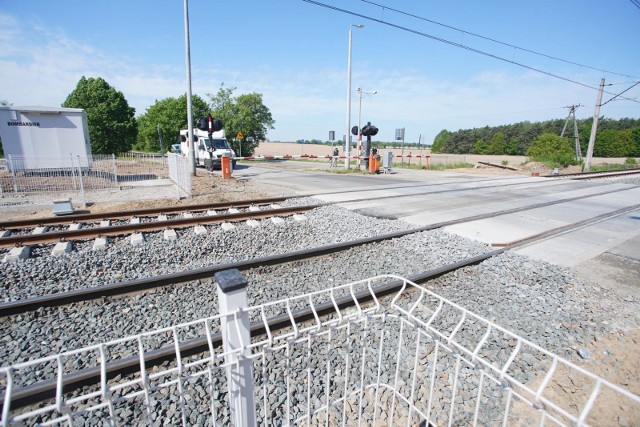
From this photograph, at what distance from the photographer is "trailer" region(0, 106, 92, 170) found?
1467 centimetres

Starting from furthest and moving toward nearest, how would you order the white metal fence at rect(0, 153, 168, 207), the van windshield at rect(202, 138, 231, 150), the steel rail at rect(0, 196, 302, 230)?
the van windshield at rect(202, 138, 231, 150)
the white metal fence at rect(0, 153, 168, 207)
the steel rail at rect(0, 196, 302, 230)

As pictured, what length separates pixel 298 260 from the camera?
5844 mm

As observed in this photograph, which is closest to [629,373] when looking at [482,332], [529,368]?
[529,368]

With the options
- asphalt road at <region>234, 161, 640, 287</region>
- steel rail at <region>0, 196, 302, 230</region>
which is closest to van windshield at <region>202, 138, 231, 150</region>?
asphalt road at <region>234, 161, 640, 287</region>

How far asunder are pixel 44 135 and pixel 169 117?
3894 centimetres

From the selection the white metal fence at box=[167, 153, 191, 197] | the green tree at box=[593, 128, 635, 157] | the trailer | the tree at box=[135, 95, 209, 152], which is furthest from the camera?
the green tree at box=[593, 128, 635, 157]

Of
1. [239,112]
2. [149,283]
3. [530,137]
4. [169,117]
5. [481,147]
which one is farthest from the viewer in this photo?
[481,147]

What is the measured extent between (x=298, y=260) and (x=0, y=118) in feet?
58.2

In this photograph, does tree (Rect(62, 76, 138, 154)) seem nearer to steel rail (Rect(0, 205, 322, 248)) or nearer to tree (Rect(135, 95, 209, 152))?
tree (Rect(135, 95, 209, 152))

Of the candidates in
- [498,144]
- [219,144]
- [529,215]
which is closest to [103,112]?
[219,144]

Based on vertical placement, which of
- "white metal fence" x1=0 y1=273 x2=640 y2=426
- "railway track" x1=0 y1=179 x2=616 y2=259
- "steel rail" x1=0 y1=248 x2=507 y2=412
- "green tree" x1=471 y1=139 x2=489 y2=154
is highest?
"green tree" x1=471 y1=139 x2=489 y2=154

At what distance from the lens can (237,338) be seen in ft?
6.22

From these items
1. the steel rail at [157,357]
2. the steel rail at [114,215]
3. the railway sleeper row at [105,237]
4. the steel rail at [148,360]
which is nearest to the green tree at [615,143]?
the steel rail at [114,215]

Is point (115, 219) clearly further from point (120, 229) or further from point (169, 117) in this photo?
point (169, 117)
